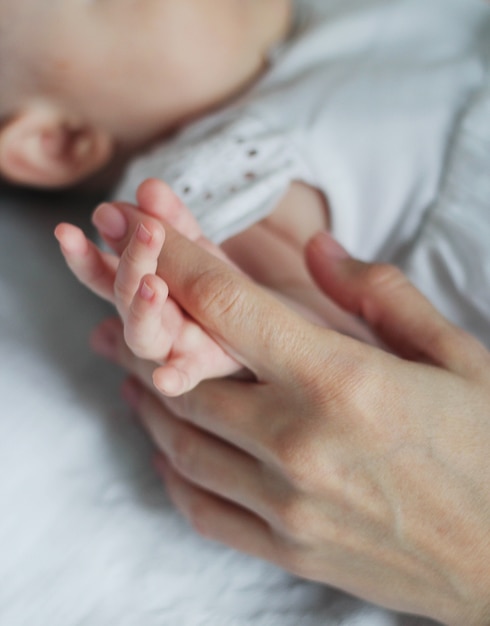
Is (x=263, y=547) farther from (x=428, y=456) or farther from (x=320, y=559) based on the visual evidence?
(x=428, y=456)

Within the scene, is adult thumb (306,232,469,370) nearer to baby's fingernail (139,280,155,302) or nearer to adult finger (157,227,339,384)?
adult finger (157,227,339,384)

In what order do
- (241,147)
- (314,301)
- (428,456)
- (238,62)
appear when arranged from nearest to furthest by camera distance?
(428,456) → (314,301) → (241,147) → (238,62)

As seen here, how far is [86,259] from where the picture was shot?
54 cm

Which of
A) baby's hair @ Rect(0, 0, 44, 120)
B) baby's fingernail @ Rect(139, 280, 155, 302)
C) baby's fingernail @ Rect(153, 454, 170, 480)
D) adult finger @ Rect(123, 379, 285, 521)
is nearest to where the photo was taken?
baby's fingernail @ Rect(139, 280, 155, 302)

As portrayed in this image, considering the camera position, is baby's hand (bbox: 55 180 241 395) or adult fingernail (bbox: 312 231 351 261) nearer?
baby's hand (bbox: 55 180 241 395)

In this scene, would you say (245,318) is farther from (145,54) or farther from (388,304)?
(145,54)

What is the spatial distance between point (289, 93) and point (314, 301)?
32 cm

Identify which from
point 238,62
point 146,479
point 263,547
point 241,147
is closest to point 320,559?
point 263,547

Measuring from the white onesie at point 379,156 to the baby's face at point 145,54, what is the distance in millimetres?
53

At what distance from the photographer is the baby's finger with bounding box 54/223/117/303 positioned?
51 centimetres

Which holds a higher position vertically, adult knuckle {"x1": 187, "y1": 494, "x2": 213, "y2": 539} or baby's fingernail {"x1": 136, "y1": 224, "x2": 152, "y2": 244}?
baby's fingernail {"x1": 136, "y1": 224, "x2": 152, "y2": 244}

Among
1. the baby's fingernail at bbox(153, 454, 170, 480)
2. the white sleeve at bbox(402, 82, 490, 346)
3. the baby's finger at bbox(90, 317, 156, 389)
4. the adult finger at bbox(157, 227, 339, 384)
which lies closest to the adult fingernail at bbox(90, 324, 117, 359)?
the baby's finger at bbox(90, 317, 156, 389)

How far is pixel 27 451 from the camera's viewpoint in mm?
666

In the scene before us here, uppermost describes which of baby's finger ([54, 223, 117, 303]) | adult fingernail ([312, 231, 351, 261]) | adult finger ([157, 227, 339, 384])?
baby's finger ([54, 223, 117, 303])
